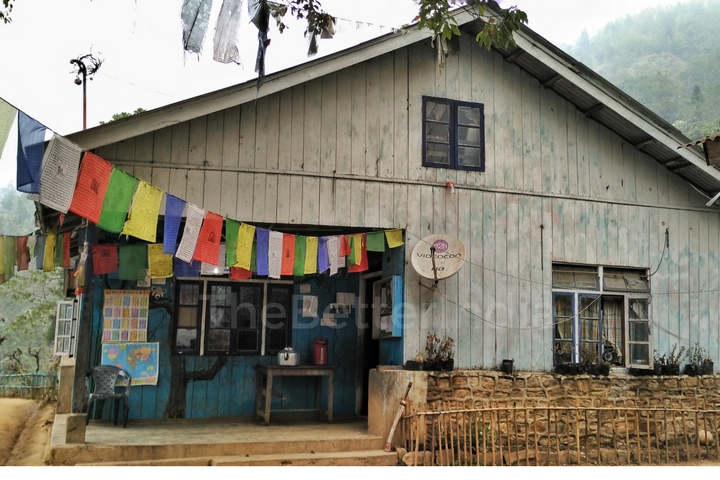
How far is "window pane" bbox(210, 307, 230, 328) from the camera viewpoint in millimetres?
10641

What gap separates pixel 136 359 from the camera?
1015 centimetres

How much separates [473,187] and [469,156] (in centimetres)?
47

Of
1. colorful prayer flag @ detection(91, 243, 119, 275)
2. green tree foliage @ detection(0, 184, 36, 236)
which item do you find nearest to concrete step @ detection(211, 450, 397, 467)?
colorful prayer flag @ detection(91, 243, 119, 275)

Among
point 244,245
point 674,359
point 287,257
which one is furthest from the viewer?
point 674,359

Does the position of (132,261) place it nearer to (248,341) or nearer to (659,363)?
(248,341)

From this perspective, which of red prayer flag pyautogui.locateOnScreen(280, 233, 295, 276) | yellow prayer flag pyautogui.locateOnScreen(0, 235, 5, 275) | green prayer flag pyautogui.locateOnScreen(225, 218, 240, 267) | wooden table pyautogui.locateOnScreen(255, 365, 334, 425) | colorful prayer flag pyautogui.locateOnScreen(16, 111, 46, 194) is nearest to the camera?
colorful prayer flag pyautogui.locateOnScreen(16, 111, 46, 194)

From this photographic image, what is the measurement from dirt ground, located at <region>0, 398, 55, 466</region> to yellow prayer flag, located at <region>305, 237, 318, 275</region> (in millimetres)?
3865

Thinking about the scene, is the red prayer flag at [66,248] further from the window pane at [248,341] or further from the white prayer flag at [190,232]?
the white prayer flag at [190,232]

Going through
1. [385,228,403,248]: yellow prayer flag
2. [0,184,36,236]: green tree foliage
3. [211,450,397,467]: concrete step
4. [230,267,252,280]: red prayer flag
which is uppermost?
[0,184,36,236]: green tree foliage

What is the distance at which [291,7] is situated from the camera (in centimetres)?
839

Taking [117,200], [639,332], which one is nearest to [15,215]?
[117,200]

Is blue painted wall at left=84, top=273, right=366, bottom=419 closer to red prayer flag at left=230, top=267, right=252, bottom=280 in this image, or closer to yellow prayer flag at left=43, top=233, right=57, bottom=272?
yellow prayer flag at left=43, top=233, right=57, bottom=272

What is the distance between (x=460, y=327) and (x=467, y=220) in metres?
1.52

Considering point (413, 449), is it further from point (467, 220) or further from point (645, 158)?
point (645, 158)
